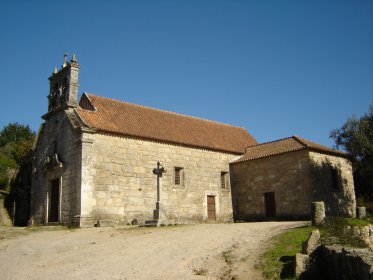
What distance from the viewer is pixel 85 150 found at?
63.8ft

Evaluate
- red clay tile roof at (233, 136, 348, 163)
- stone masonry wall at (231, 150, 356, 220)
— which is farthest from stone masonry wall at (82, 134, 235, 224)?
red clay tile roof at (233, 136, 348, 163)

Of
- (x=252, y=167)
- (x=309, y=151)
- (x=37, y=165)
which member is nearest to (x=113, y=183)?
(x=37, y=165)

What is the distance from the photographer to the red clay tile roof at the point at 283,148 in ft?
73.9

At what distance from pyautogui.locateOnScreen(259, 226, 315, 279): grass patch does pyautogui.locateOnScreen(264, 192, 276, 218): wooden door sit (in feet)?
34.8

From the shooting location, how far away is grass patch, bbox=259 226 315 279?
27.9ft

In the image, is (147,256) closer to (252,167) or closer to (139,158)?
(139,158)

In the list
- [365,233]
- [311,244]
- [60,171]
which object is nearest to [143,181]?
[60,171]

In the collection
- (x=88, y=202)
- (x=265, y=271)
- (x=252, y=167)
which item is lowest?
(x=265, y=271)

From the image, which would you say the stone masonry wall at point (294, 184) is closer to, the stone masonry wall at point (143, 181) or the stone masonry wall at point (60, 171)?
the stone masonry wall at point (143, 181)

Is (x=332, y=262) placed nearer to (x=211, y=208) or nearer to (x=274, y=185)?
(x=274, y=185)

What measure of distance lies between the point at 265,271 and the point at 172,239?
4699mm

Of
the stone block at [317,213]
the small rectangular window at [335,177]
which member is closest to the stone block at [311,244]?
the stone block at [317,213]

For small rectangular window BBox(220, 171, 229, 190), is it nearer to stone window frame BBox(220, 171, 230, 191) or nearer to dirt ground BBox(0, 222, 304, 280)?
stone window frame BBox(220, 171, 230, 191)

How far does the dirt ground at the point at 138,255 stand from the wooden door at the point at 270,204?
9026mm
